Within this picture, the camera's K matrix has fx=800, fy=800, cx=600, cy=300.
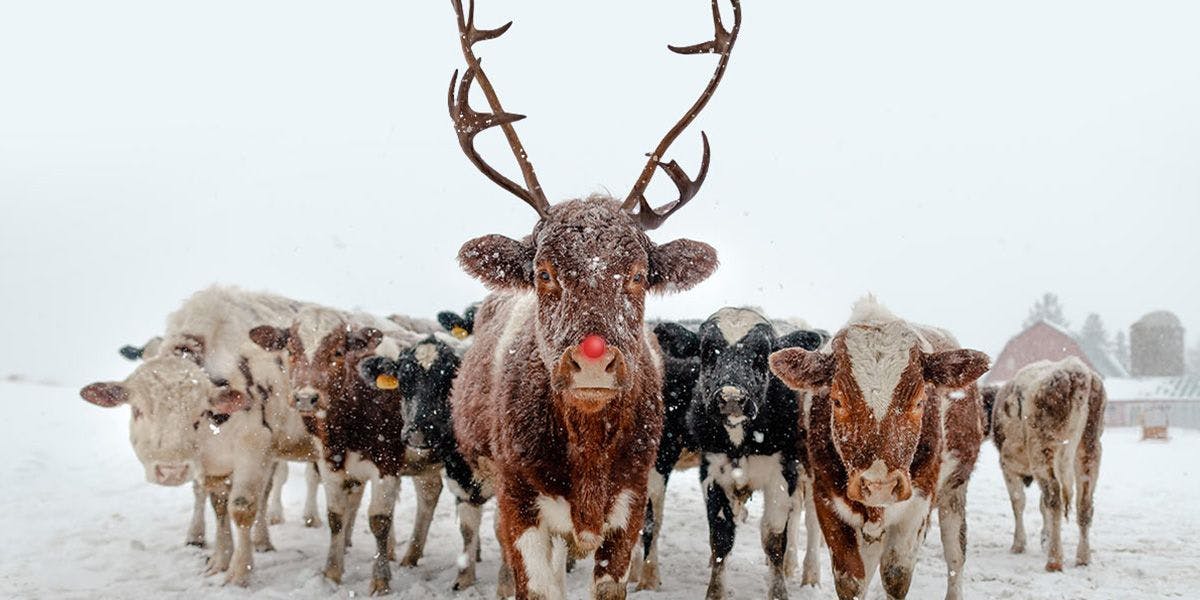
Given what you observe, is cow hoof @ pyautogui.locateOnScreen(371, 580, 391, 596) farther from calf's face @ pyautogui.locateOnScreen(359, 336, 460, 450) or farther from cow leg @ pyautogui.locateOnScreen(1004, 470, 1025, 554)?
cow leg @ pyautogui.locateOnScreen(1004, 470, 1025, 554)

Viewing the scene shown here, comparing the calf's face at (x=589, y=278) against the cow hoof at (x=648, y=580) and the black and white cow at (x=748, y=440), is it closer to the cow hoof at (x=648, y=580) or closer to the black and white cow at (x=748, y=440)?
the black and white cow at (x=748, y=440)

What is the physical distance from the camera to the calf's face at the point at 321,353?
7.41m

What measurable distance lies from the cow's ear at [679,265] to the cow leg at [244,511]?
16.1 feet

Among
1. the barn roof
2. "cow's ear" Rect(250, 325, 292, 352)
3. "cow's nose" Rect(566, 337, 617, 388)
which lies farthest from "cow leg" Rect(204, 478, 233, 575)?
the barn roof

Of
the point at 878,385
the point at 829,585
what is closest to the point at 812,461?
the point at 878,385

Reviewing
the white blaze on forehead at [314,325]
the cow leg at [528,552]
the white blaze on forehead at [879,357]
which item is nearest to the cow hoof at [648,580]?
the cow leg at [528,552]

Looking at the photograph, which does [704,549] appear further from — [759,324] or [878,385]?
[878,385]

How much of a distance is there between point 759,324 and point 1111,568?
4.68 metres

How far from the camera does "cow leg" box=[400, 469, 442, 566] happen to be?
7.58 metres

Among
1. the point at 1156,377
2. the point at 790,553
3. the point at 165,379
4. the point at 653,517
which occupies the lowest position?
the point at 1156,377

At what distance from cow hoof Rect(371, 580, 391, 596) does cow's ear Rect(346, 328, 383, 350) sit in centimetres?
224

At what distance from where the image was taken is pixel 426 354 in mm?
7062

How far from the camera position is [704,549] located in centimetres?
843

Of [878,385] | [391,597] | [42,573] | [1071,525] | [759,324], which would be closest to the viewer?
[878,385]
